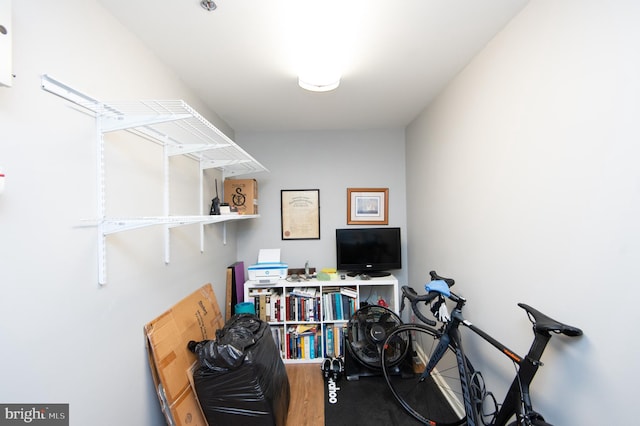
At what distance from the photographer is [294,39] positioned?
1.39m

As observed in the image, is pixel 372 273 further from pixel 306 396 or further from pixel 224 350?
pixel 224 350

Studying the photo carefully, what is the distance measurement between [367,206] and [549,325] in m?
2.11

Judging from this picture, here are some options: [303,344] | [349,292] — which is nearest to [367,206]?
[349,292]

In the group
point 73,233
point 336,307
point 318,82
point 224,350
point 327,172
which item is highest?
point 318,82

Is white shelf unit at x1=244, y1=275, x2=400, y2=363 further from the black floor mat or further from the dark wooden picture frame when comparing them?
the dark wooden picture frame

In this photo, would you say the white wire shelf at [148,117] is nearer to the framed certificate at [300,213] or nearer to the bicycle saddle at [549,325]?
the framed certificate at [300,213]

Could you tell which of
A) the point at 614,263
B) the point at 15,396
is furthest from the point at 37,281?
the point at 614,263

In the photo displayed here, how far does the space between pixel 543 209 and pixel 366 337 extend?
1.68 metres

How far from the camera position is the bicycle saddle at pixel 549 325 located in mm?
953

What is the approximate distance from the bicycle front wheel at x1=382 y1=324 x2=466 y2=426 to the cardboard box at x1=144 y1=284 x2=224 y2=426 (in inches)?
54.1

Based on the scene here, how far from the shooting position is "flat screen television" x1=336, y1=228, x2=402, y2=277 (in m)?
2.78

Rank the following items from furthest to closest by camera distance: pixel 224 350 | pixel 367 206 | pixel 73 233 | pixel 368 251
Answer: pixel 367 206 < pixel 368 251 < pixel 224 350 < pixel 73 233

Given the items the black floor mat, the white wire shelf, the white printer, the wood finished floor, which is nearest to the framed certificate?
the white printer

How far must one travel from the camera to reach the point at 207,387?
58.4 inches
